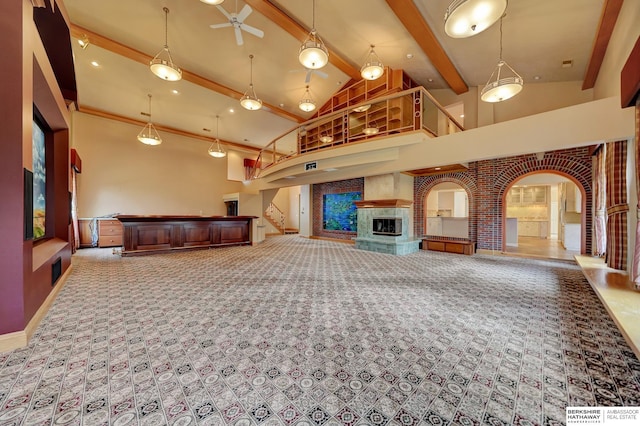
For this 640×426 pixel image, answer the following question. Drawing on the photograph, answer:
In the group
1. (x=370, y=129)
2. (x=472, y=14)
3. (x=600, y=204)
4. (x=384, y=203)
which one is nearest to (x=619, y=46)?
(x=600, y=204)

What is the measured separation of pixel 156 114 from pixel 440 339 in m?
11.9

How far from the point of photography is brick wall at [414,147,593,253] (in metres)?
6.29

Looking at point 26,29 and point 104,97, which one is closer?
point 26,29

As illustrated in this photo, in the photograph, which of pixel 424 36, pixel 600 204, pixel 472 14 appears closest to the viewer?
pixel 472 14

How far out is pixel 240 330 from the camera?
2.45 metres

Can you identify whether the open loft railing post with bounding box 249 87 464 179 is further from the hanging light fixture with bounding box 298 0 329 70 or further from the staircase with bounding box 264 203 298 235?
the staircase with bounding box 264 203 298 235

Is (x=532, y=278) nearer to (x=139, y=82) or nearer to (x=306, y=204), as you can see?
(x=306, y=204)

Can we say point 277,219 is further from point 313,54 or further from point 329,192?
point 313,54

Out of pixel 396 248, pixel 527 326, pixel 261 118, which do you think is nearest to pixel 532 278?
pixel 527 326

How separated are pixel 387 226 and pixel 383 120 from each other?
338cm

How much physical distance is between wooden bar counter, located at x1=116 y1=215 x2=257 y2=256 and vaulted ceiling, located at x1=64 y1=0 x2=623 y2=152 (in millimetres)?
4538

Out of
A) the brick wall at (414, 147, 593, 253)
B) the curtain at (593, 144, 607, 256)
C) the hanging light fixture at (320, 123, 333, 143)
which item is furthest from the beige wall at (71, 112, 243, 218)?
the curtain at (593, 144, 607, 256)

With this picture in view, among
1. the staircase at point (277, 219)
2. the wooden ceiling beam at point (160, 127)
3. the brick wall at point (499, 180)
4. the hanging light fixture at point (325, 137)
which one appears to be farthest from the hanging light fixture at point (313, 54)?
the staircase at point (277, 219)

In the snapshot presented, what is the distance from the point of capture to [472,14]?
2.88 meters
